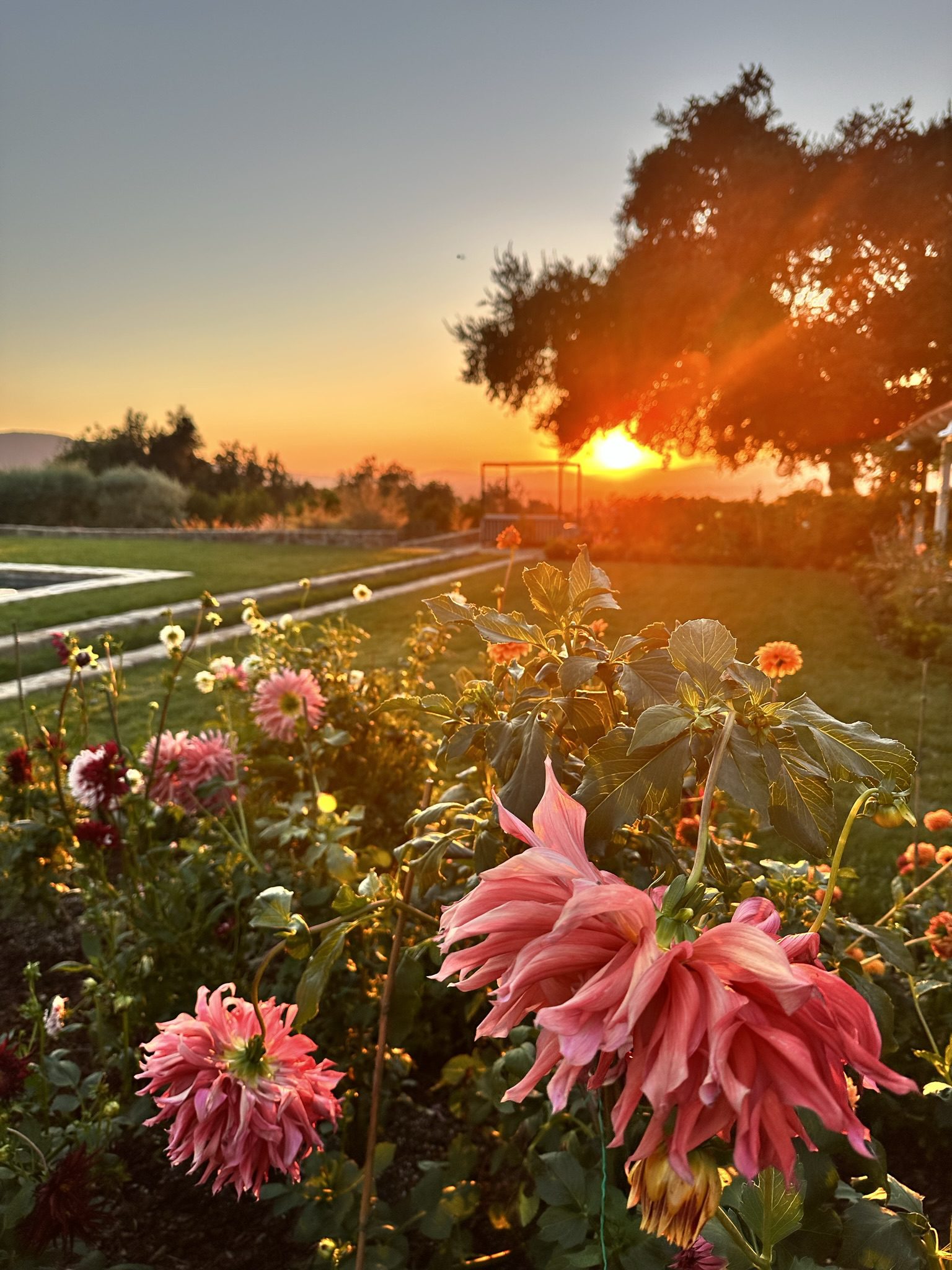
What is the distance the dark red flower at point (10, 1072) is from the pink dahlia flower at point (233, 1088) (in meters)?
0.57

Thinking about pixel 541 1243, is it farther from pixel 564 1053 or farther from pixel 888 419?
pixel 888 419

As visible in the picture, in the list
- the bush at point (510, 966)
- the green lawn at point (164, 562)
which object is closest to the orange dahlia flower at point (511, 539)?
the bush at point (510, 966)

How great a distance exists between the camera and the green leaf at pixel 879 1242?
0.89 meters

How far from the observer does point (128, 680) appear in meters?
6.31

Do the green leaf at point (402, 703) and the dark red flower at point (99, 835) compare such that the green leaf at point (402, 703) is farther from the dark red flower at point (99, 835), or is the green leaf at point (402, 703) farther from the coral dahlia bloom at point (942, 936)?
the dark red flower at point (99, 835)

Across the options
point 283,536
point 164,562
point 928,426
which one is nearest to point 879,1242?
point 164,562

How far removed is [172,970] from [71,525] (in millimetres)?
24847

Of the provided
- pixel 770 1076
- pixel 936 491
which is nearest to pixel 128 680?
pixel 770 1076

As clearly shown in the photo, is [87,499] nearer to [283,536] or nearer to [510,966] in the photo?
[283,536]

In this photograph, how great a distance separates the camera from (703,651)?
65cm

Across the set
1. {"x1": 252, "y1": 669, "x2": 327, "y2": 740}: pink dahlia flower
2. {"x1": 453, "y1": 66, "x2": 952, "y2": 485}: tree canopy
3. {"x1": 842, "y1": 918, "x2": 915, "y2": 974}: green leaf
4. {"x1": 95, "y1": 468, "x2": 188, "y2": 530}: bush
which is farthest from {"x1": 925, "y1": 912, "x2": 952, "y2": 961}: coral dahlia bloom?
{"x1": 95, "y1": 468, "x2": 188, "y2": 530}: bush

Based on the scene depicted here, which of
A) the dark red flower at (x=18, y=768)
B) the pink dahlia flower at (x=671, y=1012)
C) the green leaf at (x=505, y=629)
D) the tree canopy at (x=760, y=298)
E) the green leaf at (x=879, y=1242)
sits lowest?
the green leaf at (x=879, y=1242)

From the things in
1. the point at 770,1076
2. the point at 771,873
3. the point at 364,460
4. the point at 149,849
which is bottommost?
the point at 149,849

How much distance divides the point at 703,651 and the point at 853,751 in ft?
0.43
